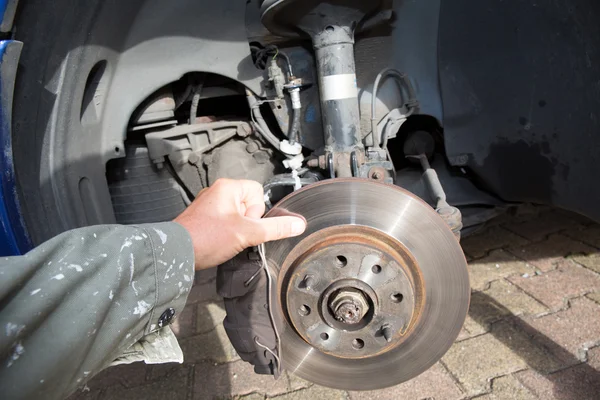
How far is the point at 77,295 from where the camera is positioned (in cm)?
54

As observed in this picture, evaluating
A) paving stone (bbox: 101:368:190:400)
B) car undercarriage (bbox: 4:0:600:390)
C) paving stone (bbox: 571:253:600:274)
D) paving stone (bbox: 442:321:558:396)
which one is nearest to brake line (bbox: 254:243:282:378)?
car undercarriage (bbox: 4:0:600:390)

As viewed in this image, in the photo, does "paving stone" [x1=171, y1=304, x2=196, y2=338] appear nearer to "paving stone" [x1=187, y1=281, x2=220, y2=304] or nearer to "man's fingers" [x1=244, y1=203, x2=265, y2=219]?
"paving stone" [x1=187, y1=281, x2=220, y2=304]

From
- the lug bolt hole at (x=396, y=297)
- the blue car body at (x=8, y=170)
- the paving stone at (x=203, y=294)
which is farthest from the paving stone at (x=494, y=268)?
the blue car body at (x=8, y=170)

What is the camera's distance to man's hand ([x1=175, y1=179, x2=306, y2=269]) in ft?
2.37

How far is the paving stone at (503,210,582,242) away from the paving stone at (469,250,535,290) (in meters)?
0.22

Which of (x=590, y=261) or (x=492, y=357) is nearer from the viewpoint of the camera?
(x=492, y=357)

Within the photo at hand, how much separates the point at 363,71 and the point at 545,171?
632 mm

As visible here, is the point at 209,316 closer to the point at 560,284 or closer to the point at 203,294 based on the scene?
the point at 203,294

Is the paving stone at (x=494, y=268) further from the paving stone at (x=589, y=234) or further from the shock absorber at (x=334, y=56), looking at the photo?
the shock absorber at (x=334, y=56)

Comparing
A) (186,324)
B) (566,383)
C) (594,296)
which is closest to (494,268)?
(594,296)

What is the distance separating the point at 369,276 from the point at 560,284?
3.42 ft

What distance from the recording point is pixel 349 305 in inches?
33.4

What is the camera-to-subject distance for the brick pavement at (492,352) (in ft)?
3.73

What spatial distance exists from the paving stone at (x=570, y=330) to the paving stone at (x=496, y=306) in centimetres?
6
